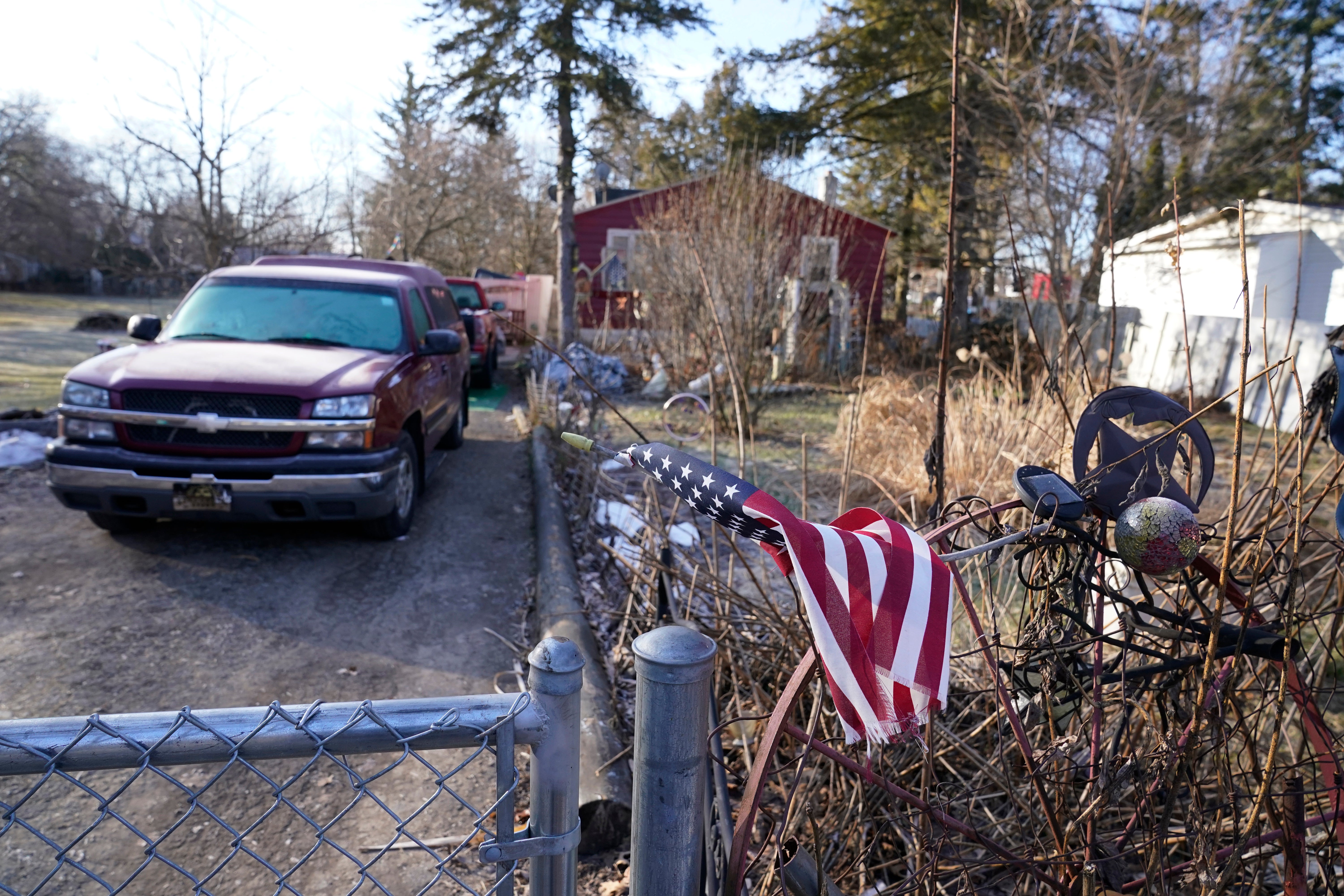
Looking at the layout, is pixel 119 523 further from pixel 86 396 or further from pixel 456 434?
pixel 456 434

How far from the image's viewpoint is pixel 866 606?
1354 millimetres

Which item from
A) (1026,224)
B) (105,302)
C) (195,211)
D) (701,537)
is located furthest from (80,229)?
(701,537)

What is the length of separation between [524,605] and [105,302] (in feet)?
134

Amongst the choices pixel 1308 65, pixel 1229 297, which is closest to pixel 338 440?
pixel 1229 297

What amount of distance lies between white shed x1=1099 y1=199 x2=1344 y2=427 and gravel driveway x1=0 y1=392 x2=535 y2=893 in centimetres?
1060

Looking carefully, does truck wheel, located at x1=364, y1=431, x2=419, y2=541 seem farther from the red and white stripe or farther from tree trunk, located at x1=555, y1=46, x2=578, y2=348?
tree trunk, located at x1=555, y1=46, x2=578, y2=348

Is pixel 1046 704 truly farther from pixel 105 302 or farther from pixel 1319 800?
pixel 105 302

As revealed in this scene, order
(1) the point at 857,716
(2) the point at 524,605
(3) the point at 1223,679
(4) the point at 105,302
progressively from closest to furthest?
(1) the point at 857,716
(3) the point at 1223,679
(2) the point at 524,605
(4) the point at 105,302

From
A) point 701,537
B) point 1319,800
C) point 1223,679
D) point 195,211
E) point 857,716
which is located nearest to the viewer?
point 857,716

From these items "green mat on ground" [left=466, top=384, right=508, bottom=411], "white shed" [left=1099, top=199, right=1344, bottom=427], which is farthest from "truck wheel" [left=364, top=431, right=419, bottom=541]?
"white shed" [left=1099, top=199, right=1344, bottom=427]

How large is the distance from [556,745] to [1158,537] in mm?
1051

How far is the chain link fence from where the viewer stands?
3.90ft

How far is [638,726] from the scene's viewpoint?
137 centimetres

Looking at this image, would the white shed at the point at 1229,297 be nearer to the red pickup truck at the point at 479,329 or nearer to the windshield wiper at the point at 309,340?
the red pickup truck at the point at 479,329
